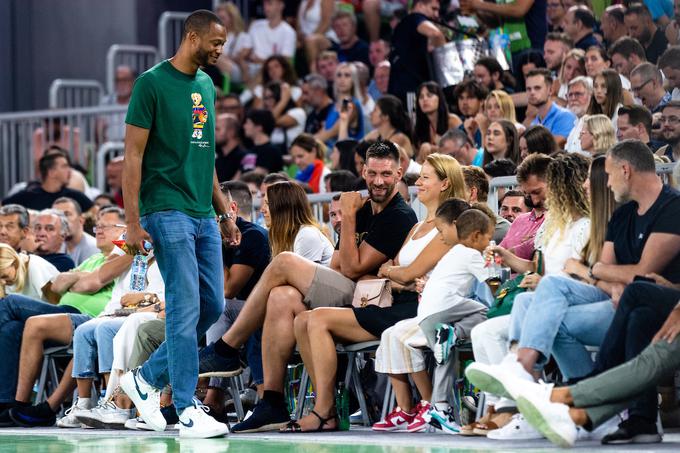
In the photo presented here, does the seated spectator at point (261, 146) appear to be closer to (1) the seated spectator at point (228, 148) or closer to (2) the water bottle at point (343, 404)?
(1) the seated spectator at point (228, 148)

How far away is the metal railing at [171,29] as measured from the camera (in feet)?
57.9

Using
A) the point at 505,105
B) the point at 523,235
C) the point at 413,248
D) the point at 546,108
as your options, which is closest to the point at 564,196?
the point at 523,235

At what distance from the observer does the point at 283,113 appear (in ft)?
48.5

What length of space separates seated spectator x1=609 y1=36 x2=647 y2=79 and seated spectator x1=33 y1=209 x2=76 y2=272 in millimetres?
4448

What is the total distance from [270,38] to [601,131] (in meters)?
8.11

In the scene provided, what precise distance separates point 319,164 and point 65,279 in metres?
3.11

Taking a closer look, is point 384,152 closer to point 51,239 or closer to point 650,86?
point 650,86

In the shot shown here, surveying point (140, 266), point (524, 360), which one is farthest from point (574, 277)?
point (140, 266)

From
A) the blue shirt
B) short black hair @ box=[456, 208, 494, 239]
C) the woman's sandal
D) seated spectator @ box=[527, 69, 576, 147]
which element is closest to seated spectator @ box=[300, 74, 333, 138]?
seated spectator @ box=[527, 69, 576, 147]

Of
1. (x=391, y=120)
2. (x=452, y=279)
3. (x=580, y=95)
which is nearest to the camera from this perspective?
(x=452, y=279)

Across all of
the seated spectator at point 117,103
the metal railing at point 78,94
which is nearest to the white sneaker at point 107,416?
the seated spectator at point 117,103

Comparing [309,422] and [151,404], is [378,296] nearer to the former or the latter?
[309,422]

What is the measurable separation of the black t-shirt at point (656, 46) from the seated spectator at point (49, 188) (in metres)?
5.54

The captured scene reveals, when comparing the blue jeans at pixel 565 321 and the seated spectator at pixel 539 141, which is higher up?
the seated spectator at pixel 539 141
